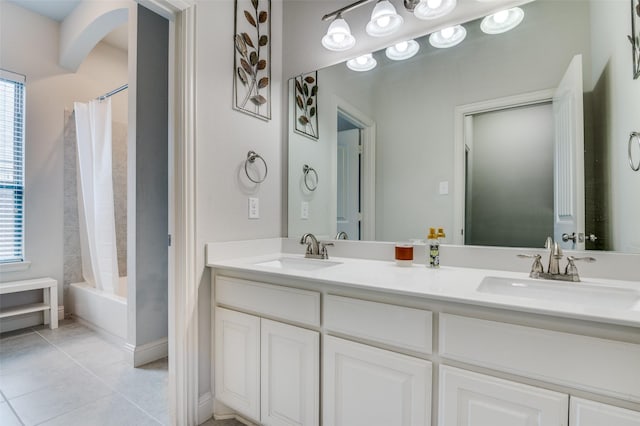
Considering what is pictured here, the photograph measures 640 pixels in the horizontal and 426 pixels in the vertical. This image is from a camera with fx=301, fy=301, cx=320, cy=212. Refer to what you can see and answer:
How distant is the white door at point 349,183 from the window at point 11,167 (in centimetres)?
299

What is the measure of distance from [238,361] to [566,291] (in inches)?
54.3

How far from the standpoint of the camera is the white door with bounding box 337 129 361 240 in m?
1.79

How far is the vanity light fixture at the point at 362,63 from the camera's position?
1.71m

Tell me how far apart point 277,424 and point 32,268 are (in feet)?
9.69

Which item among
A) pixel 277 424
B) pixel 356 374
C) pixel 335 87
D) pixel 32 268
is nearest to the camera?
pixel 356 374

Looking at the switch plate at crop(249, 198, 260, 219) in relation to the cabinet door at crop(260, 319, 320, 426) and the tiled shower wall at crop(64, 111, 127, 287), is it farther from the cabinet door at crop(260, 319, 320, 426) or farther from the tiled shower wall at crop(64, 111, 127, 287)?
the tiled shower wall at crop(64, 111, 127, 287)

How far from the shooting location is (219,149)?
1.58 metres

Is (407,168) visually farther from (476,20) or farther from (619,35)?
(619,35)

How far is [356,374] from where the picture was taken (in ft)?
3.55

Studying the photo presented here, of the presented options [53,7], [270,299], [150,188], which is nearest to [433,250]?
[270,299]

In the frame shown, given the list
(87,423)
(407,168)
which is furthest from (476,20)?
(87,423)

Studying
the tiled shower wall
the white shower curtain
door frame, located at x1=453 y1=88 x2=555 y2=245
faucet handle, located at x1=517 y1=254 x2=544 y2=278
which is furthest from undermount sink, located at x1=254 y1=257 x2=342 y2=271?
the tiled shower wall

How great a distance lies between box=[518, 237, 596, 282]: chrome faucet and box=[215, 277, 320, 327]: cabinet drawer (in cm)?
86

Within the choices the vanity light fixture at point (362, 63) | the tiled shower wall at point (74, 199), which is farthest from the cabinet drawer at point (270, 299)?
the tiled shower wall at point (74, 199)
